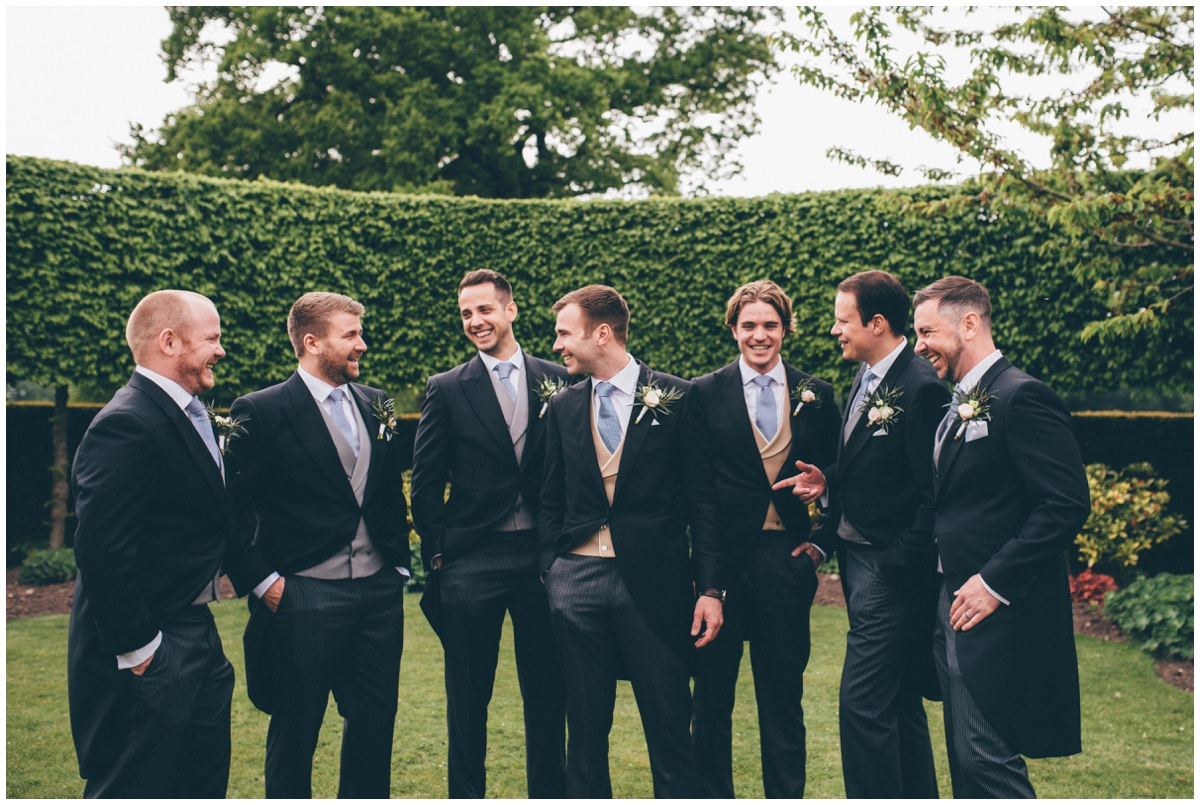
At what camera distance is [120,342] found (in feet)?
35.1

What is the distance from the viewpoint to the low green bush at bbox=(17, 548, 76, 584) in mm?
10617

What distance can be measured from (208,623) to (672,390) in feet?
7.37

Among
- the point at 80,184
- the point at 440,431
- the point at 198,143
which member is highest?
the point at 198,143

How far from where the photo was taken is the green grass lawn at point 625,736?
17.3 ft

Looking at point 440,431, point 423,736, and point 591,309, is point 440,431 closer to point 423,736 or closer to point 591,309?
point 591,309

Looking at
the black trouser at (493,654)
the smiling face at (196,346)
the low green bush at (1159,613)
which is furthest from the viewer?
the low green bush at (1159,613)

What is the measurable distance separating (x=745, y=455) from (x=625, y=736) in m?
2.72

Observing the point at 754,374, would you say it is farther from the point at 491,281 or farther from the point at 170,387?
the point at 170,387

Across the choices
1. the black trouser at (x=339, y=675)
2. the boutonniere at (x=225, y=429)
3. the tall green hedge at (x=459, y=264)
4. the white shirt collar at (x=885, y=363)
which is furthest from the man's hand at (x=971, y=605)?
the tall green hedge at (x=459, y=264)

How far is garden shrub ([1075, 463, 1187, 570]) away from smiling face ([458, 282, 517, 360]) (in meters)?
7.58

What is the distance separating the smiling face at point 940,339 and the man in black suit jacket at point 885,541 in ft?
0.88

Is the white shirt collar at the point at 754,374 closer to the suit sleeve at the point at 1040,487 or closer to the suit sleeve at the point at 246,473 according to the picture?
the suit sleeve at the point at 1040,487

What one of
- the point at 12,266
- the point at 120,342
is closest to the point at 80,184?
the point at 12,266

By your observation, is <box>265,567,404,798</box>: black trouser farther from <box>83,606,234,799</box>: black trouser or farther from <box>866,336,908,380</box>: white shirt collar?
<box>866,336,908,380</box>: white shirt collar
